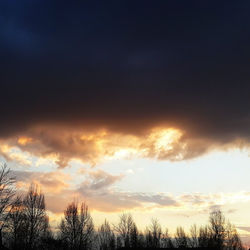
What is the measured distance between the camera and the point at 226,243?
104188 millimetres

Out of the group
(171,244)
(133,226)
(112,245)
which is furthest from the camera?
(171,244)

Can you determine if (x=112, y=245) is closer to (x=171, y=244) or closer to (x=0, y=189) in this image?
(x=171, y=244)

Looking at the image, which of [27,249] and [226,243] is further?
[226,243]

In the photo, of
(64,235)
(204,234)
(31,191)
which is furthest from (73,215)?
(204,234)

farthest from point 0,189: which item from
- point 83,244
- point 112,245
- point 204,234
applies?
point 204,234

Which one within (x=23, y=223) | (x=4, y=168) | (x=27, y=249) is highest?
(x=4, y=168)

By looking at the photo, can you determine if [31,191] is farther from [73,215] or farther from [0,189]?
[0,189]

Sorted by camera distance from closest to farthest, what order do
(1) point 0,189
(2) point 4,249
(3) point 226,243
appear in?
(1) point 0,189 < (2) point 4,249 < (3) point 226,243

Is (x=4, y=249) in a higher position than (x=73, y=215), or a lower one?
lower

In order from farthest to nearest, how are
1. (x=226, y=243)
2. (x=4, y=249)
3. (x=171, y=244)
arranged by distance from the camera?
(x=171, y=244)
(x=226, y=243)
(x=4, y=249)

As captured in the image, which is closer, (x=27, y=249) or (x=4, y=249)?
(x=27, y=249)

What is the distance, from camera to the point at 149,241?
5143 inches

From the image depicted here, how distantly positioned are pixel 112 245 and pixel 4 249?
2683 inches

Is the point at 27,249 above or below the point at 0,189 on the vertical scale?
below
